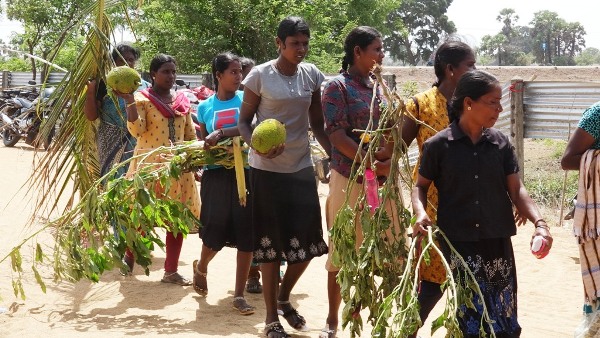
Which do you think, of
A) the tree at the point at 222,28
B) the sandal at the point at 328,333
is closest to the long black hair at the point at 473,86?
the sandal at the point at 328,333

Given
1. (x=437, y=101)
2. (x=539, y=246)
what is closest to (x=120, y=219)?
(x=437, y=101)

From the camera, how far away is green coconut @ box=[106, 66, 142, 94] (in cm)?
542

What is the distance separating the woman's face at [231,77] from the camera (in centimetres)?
588

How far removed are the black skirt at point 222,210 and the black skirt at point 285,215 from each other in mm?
792

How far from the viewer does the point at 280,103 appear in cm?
496

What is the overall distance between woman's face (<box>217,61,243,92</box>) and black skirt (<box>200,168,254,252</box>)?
56 cm

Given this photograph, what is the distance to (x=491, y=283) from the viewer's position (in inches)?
149

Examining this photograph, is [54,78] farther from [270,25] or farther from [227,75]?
[227,75]

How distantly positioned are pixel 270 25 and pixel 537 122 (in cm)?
826

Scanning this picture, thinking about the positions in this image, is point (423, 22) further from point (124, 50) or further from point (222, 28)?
point (124, 50)

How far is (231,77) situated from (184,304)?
1589mm

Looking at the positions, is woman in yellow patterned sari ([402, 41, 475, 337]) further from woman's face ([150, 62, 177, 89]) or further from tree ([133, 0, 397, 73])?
tree ([133, 0, 397, 73])

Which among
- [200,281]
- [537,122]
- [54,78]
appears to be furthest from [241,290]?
[54,78]

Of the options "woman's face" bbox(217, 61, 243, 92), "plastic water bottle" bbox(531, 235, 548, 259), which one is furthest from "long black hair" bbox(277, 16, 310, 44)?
"plastic water bottle" bbox(531, 235, 548, 259)
